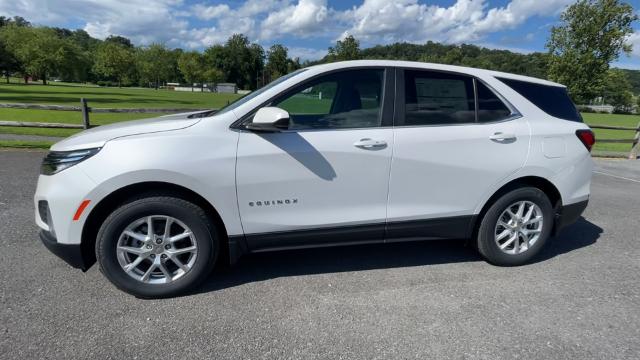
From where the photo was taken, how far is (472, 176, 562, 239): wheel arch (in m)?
3.47

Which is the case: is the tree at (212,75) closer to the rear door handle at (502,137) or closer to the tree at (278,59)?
the tree at (278,59)

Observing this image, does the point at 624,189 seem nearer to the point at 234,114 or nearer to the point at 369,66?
the point at 369,66

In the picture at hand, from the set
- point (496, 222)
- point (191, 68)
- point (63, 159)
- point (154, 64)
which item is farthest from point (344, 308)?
point (154, 64)

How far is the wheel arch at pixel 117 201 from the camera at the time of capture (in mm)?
2732

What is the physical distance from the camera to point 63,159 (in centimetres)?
275

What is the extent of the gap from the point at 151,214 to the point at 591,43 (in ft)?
78.7

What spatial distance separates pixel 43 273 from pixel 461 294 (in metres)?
3.44

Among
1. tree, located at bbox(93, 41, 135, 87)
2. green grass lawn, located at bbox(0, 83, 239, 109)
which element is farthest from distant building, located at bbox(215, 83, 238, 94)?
green grass lawn, located at bbox(0, 83, 239, 109)

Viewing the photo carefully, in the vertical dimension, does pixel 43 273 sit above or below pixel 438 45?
below

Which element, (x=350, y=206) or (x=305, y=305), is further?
(x=350, y=206)

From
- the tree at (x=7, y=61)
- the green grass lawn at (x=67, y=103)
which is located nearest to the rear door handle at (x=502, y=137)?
the green grass lawn at (x=67, y=103)

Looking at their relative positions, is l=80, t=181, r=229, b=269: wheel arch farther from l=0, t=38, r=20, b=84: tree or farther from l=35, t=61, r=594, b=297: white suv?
l=0, t=38, r=20, b=84: tree

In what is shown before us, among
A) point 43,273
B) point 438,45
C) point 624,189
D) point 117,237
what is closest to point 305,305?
point 117,237

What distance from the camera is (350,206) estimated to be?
307cm
